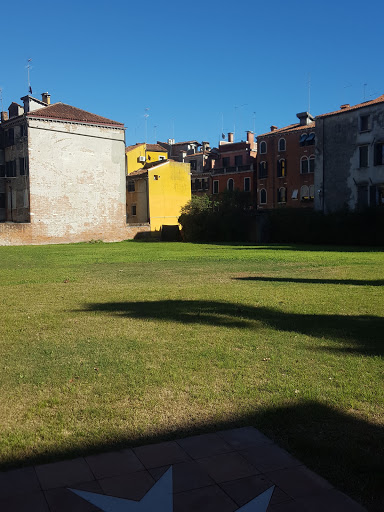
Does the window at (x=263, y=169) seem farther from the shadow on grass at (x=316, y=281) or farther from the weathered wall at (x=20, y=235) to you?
the shadow on grass at (x=316, y=281)

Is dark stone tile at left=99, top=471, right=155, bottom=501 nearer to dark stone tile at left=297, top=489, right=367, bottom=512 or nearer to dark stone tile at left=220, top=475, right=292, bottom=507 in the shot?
dark stone tile at left=220, top=475, right=292, bottom=507

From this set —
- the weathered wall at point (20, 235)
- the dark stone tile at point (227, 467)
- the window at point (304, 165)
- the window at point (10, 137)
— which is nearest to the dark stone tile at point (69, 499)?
the dark stone tile at point (227, 467)

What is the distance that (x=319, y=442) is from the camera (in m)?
3.96

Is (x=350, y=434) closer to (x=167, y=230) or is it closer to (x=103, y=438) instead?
(x=103, y=438)

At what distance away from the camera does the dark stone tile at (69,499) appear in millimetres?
3111

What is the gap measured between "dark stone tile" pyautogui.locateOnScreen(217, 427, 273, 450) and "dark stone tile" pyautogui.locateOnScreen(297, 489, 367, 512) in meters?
0.78

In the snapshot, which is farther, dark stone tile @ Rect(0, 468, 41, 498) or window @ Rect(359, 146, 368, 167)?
window @ Rect(359, 146, 368, 167)

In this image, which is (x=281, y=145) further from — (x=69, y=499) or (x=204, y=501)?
(x=69, y=499)

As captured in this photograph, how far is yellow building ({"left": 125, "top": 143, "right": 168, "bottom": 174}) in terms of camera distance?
69250mm

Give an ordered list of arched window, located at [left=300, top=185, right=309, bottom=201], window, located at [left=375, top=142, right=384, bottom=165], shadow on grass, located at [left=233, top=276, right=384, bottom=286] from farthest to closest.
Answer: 1. arched window, located at [left=300, top=185, right=309, bottom=201]
2. window, located at [left=375, top=142, right=384, bottom=165]
3. shadow on grass, located at [left=233, top=276, right=384, bottom=286]

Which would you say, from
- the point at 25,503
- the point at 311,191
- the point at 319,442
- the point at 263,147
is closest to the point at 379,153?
the point at 311,191

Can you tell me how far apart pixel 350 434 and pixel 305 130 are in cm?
5675

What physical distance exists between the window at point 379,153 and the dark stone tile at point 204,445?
43169 millimetres

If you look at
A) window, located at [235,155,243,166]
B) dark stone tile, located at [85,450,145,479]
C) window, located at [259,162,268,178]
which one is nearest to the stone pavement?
dark stone tile, located at [85,450,145,479]
